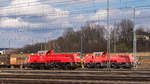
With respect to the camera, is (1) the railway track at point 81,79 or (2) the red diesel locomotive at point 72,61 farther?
(2) the red diesel locomotive at point 72,61

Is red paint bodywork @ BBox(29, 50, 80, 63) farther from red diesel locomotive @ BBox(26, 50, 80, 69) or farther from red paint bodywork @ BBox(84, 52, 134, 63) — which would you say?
red paint bodywork @ BBox(84, 52, 134, 63)

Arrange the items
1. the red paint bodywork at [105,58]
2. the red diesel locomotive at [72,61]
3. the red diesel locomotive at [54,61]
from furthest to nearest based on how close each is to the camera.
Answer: the red paint bodywork at [105,58] < the red diesel locomotive at [72,61] < the red diesel locomotive at [54,61]

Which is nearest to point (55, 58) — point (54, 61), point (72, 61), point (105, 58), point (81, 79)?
point (54, 61)

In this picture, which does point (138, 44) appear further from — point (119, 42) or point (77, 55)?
point (77, 55)

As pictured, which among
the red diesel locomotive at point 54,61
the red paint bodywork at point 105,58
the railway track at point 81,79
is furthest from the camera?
the red paint bodywork at point 105,58

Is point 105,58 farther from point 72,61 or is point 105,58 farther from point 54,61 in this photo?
point 54,61

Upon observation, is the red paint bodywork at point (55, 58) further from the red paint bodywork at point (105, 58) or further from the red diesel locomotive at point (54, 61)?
the red paint bodywork at point (105, 58)

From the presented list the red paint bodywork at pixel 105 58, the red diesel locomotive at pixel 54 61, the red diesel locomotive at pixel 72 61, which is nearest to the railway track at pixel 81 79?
the red diesel locomotive at pixel 54 61

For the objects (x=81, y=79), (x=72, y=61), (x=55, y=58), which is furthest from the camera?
(x=55, y=58)

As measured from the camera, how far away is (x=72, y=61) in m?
35.0

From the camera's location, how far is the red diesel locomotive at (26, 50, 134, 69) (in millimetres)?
35281

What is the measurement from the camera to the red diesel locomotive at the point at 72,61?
3528 centimetres

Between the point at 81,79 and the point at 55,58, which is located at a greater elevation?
the point at 55,58

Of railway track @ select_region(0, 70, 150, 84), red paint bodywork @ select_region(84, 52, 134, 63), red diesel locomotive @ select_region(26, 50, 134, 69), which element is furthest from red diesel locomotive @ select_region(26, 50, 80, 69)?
railway track @ select_region(0, 70, 150, 84)
